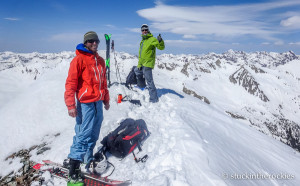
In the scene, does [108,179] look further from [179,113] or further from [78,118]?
[179,113]

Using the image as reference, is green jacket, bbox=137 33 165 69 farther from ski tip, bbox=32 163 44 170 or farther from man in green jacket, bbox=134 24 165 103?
ski tip, bbox=32 163 44 170

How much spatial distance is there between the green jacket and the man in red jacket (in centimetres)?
581

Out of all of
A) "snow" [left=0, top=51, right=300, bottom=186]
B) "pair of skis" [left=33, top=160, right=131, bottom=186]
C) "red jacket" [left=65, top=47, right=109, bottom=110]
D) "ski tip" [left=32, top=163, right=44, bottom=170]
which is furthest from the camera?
"ski tip" [left=32, top=163, right=44, bottom=170]

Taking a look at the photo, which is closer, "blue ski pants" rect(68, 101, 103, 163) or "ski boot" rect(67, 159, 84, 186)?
"ski boot" rect(67, 159, 84, 186)

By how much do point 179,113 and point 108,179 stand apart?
19.6ft

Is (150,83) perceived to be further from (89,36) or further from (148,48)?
(89,36)

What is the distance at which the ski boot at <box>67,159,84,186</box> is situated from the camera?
4.72 metres

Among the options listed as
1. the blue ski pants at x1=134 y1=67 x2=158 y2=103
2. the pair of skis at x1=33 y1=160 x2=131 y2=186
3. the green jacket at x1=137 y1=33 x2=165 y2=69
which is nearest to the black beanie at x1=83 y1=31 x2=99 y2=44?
the pair of skis at x1=33 y1=160 x2=131 y2=186

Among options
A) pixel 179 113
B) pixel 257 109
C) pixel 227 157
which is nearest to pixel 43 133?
pixel 179 113

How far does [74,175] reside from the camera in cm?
478

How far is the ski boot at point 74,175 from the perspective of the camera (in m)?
4.72

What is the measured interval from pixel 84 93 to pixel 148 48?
22.2 feet

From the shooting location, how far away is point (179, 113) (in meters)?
10.1

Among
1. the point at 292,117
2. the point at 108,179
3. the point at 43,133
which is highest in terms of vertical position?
the point at 108,179
